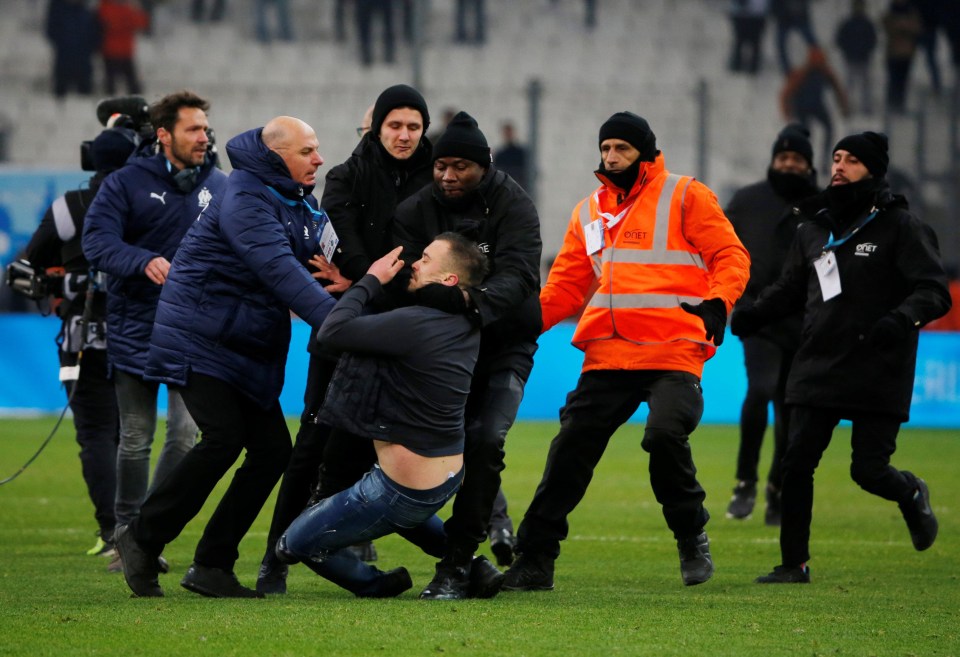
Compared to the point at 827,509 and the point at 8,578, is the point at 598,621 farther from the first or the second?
the point at 827,509

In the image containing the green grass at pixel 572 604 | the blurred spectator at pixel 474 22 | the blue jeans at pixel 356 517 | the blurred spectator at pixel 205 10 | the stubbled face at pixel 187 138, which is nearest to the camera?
the green grass at pixel 572 604

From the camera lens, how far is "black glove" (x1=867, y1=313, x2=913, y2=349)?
22.0ft

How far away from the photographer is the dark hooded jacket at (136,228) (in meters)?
7.26

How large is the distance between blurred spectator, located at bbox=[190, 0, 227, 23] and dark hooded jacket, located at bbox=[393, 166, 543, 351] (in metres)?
19.9

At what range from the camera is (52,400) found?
17609 mm

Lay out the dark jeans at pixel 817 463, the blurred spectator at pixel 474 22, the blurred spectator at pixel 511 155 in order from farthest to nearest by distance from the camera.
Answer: the blurred spectator at pixel 474 22
the blurred spectator at pixel 511 155
the dark jeans at pixel 817 463

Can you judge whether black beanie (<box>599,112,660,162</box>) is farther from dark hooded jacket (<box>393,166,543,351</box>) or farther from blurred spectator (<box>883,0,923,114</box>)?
blurred spectator (<box>883,0,923,114</box>)

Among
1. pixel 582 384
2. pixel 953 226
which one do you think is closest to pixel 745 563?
pixel 582 384

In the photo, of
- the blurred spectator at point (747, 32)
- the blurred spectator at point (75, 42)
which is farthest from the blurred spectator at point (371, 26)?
the blurred spectator at point (747, 32)

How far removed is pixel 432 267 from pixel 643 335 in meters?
1.15

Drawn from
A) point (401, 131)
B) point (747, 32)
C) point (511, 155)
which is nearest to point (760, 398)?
point (401, 131)

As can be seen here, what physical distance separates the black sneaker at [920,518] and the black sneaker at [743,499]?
9.02 feet

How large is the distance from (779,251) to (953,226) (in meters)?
11.1

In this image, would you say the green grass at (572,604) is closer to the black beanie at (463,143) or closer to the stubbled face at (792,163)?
the black beanie at (463,143)
